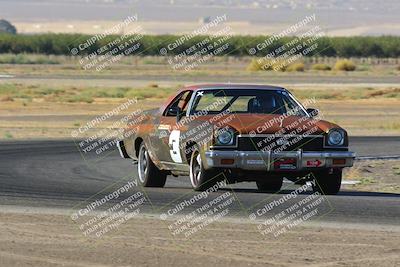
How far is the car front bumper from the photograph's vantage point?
15.8m

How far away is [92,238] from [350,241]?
98.4 inches

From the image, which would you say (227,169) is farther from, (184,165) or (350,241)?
(350,241)

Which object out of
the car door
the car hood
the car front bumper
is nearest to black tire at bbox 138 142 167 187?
the car door

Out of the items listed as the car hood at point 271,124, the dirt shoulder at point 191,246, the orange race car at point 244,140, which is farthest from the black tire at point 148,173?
the dirt shoulder at point 191,246

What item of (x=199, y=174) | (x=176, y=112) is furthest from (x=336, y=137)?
(x=176, y=112)

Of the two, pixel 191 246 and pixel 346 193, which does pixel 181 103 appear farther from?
pixel 191 246

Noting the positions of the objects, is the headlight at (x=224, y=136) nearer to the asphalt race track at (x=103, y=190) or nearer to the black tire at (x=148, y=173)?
the asphalt race track at (x=103, y=190)

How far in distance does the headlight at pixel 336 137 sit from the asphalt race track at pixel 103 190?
0.76 meters

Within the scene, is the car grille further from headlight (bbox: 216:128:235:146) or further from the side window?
the side window

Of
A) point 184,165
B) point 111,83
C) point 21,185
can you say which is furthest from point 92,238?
point 111,83

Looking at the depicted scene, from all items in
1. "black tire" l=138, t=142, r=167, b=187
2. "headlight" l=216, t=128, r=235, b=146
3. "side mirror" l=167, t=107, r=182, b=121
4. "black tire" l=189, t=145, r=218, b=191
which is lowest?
"black tire" l=138, t=142, r=167, b=187

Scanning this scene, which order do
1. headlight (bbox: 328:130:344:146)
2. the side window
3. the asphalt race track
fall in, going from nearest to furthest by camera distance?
the asphalt race track, headlight (bbox: 328:130:344:146), the side window

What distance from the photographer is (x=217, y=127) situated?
52.1ft

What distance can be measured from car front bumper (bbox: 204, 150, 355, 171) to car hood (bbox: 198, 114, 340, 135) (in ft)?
0.95
